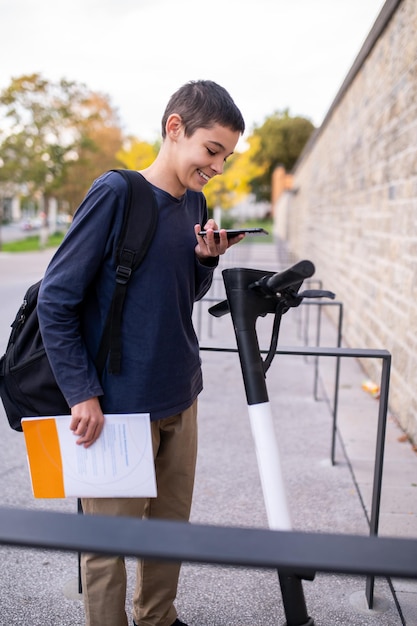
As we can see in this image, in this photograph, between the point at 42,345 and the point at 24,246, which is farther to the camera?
the point at 24,246

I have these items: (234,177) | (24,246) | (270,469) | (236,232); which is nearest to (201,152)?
(236,232)

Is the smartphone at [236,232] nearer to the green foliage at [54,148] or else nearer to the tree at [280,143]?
the green foliage at [54,148]

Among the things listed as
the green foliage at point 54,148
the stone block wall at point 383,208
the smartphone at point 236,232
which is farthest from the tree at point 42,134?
the smartphone at point 236,232

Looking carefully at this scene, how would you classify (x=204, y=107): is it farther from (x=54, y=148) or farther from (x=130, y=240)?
(x=54, y=148)

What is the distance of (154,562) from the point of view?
2.04 metres

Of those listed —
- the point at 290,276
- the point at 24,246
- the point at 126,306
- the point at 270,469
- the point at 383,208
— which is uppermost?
the point at 290,276

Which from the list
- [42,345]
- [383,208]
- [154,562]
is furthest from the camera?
[383,208]

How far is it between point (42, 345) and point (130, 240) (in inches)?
15.4

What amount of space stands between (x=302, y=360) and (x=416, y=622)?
4751 millimetres

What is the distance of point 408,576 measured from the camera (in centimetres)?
80

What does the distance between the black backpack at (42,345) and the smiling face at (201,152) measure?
0.36 ft

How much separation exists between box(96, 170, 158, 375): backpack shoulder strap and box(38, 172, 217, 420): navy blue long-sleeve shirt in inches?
0.8

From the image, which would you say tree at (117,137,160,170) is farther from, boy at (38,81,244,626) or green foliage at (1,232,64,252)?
boy at (38,81,244,626)

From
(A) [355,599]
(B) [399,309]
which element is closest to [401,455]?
(B) [399,309]
